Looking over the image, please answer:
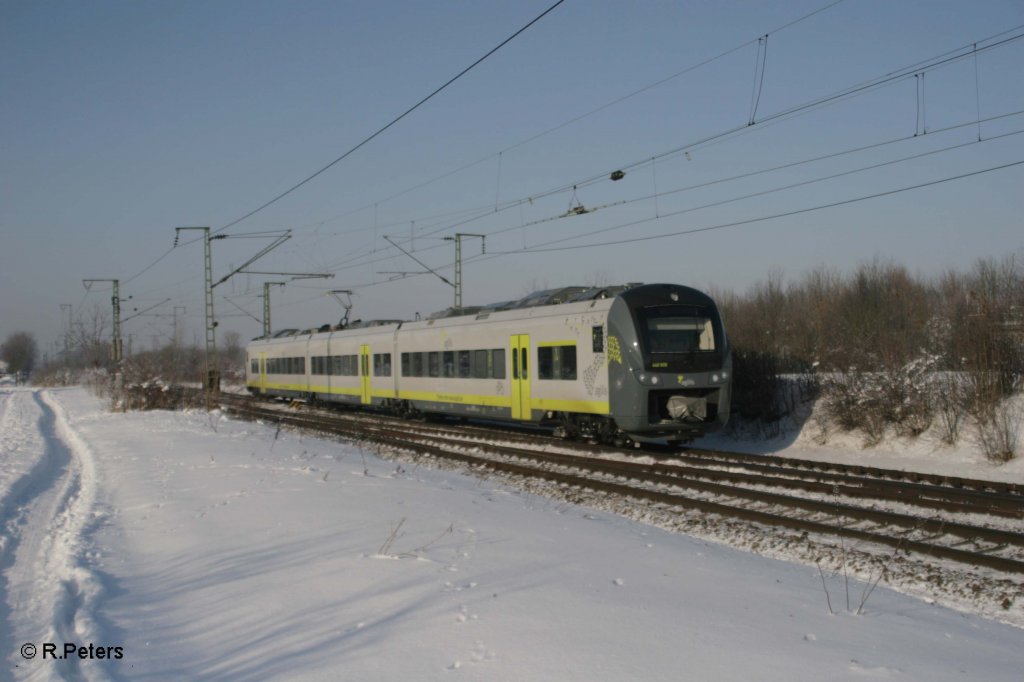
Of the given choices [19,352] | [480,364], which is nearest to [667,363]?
[480,364]

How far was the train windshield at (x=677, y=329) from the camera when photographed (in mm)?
15461

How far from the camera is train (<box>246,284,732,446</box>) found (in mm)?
15508

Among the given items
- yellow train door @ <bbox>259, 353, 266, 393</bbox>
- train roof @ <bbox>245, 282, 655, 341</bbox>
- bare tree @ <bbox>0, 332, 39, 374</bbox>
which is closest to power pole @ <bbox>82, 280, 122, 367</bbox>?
yellow train door @ <bbox>259, 353, 266, 393</bbox>

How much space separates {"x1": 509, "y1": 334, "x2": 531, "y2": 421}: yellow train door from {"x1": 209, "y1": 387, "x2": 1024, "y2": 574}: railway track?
76 cm

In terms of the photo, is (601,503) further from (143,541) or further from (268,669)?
(268,669)

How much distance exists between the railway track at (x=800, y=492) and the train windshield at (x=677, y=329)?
2182mm

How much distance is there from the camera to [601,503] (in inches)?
468

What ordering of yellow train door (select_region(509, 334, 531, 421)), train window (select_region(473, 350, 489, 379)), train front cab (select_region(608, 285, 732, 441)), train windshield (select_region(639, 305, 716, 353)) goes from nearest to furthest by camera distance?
train front cab (select_region(608, 285, 732, 441)), train windshield (select_region(639, 305, 716, 353)), yellow train door (select_region(509, 334, 531, 421)), train window (select_region(473, 350, 489, 379))

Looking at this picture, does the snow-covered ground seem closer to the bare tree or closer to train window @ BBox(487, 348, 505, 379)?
train window @ BBox(487, 348, 505, 379)

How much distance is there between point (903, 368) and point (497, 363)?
9125 millimetres

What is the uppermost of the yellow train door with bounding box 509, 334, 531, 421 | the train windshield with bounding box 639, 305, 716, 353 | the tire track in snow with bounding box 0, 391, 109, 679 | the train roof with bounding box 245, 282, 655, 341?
the train roof with bounding box 245, 282, 655, 341

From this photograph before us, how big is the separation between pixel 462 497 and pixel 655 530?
290 cm

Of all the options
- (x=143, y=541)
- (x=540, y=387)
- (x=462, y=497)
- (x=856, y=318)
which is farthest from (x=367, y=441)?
(x=856, y=318)

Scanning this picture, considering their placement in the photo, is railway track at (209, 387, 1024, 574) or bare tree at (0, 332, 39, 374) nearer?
railway track at (209, 387, 1024, 574)
